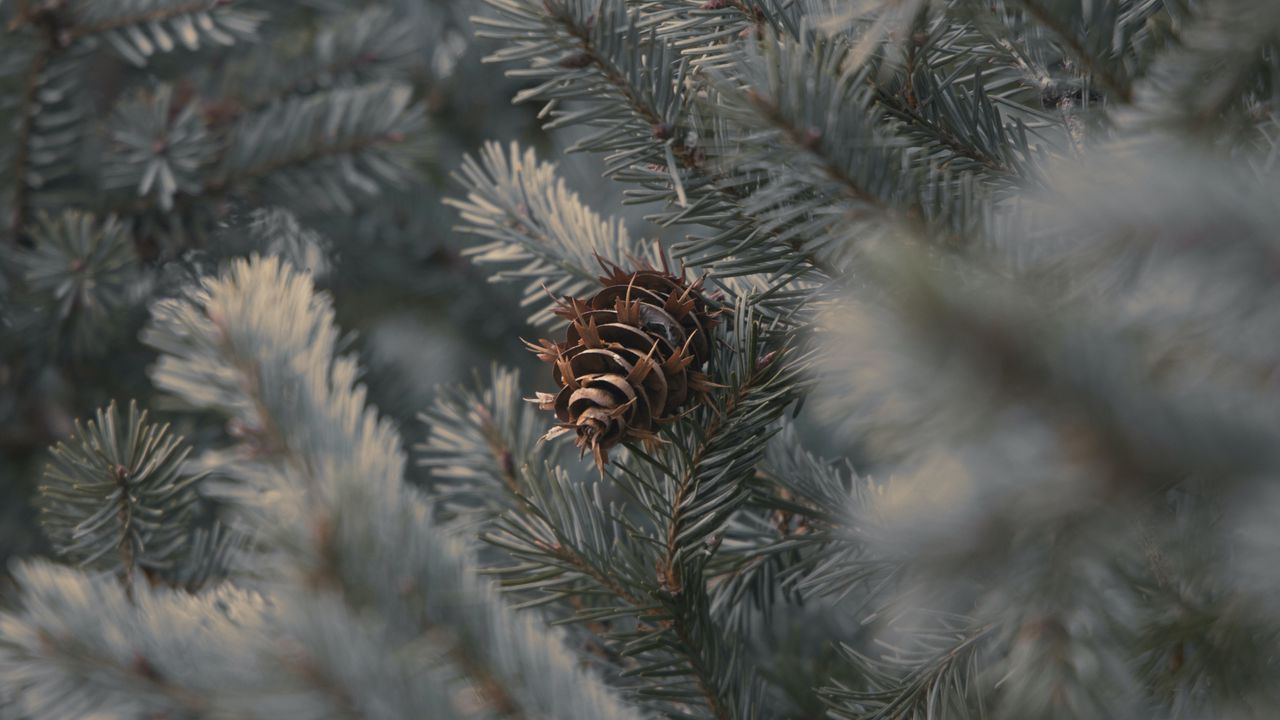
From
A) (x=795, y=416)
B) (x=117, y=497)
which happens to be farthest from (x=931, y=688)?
(x=117, y=497)

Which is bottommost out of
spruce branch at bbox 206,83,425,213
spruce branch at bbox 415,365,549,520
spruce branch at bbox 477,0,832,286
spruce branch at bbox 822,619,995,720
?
spruce branch at bbox 822,619,995,720

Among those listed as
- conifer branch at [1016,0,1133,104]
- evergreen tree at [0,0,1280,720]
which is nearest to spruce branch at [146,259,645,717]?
evergreen tree at [0,0,1280,720]

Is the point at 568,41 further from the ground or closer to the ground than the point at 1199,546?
further from the ground

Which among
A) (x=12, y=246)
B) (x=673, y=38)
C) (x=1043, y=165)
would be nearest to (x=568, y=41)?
(x=673, y=38)

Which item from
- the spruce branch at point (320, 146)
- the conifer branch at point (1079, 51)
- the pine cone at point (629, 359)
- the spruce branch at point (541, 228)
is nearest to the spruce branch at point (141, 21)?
the spruce branch at point (320, 146)

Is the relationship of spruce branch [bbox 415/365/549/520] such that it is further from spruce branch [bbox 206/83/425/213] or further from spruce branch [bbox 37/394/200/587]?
spruce branch [bbox 206/83/425/213]

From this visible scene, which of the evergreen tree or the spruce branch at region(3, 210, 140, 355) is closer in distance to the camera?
the evergreen tree

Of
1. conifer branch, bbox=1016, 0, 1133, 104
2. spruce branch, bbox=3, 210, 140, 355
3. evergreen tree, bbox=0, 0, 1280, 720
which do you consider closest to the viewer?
evergreen tree, bbox=0, 0, 1280, 720

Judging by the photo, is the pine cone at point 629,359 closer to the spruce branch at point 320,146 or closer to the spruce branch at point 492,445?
the spruce branch at point 492,445

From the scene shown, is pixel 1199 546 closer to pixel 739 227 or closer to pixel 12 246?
pixel 739 227
